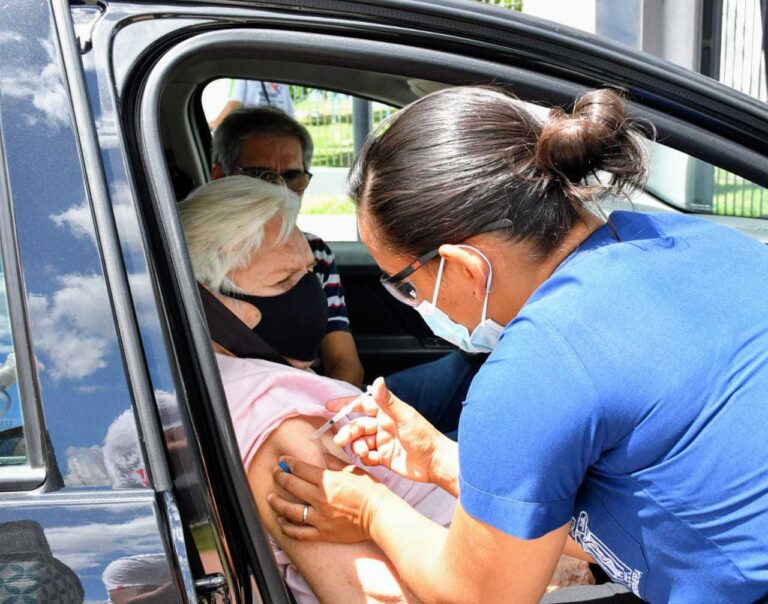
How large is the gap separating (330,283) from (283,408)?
1.16 meters

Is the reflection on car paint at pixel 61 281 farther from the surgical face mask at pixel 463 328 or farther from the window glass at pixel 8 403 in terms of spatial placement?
the surgical face mask at pixel 463 328

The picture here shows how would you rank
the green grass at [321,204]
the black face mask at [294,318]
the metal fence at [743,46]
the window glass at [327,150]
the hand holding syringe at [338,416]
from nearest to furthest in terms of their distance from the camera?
the hand holding syringe at [338,416] → the black face mask at [294,318] → the window glass at [327,150] → the metal fence at [743,46] → the green grass at [321,204]

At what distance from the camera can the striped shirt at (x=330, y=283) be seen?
2.82 metres

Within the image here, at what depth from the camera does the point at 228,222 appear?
6.30ft

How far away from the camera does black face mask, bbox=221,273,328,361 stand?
1948 millimetres

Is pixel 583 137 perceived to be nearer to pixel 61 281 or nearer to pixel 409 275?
pixel 409 275

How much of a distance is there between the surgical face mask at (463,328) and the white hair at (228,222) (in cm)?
52

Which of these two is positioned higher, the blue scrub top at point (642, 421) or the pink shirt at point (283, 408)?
the blue scrub top at point (642, 421)

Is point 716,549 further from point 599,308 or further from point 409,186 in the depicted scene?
point 409,186

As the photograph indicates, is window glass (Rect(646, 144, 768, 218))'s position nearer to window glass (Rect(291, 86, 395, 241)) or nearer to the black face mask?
the black face mask

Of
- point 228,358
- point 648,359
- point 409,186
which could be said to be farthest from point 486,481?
point 228,358

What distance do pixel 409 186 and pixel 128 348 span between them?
446mm

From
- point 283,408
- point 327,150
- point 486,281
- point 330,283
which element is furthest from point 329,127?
point 486,281

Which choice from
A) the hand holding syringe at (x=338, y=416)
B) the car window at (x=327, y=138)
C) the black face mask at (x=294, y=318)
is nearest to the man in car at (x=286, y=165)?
the black face mask at (x=294, y=318)
